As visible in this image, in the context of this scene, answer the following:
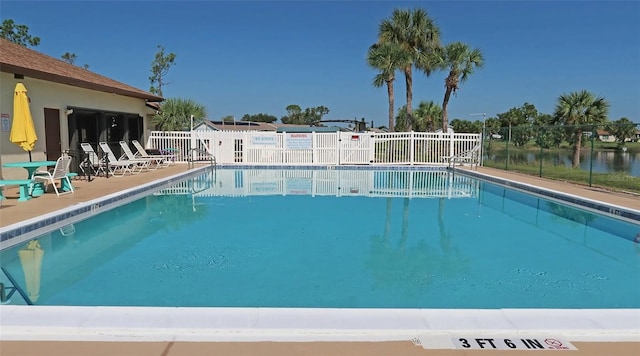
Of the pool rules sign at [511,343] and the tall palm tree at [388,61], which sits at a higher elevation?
the tall palm tree at [388,61]

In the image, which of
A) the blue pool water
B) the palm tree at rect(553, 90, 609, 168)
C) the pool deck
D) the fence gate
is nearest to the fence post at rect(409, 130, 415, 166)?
the fence gate

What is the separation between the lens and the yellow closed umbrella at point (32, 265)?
4.02 meters

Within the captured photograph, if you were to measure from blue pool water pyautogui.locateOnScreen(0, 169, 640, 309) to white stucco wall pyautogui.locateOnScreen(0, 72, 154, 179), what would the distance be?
10.0ft

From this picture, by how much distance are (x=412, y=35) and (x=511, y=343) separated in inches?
827

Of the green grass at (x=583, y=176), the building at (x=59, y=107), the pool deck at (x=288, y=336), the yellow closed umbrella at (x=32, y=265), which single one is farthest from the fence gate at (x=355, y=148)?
the pool deck at (x=288, y=336)

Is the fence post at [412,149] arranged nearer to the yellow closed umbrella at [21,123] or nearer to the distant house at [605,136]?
the distant house at [605,136]

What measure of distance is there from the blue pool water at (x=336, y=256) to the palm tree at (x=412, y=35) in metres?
13.0

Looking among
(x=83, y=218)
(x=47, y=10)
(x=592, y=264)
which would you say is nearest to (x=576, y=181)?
(x=592, y=264)

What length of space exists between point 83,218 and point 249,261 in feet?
12.3

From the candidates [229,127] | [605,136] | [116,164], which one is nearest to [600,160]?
[605,136]

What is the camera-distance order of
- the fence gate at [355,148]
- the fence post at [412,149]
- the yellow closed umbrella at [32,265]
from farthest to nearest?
the fence gate at [355,148] < the fence post at [412,149] < the yellow closed umbrella at [32,265]

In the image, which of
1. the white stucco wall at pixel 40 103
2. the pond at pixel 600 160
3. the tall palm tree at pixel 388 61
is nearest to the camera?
the white stucco wall at pixel 40 103

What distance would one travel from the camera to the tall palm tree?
68.0 ft

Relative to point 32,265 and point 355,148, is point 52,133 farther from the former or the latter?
point 355,148
